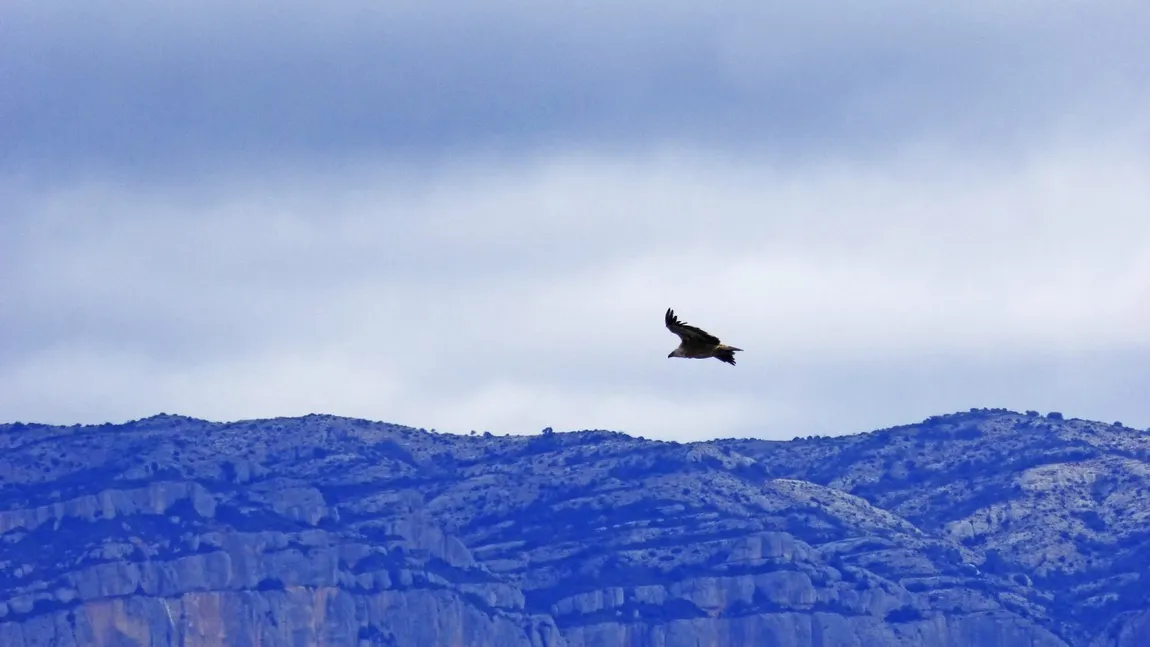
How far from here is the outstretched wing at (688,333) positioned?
103250 mm

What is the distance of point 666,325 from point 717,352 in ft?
8.55

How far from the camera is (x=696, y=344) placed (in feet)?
343

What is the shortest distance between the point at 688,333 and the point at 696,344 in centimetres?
87

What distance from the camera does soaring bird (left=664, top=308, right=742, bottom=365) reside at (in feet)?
339

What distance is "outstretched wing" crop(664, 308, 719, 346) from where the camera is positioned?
103m

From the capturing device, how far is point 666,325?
105 m

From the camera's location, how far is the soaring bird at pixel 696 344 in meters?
103

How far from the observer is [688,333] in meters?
104

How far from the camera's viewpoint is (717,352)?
104 meters
